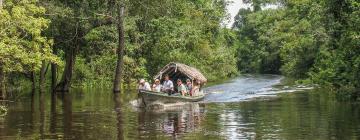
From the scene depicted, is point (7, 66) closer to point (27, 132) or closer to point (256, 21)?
point (27, 132)

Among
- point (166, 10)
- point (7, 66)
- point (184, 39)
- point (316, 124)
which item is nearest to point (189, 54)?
point (184, 39)

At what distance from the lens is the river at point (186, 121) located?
20016mm

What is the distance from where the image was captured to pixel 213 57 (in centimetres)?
7031

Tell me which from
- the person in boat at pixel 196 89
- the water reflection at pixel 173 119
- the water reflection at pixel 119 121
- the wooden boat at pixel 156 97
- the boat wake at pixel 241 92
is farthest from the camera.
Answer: the boat wake at pixel 241 92

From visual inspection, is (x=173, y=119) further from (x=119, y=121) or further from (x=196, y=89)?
(x=196, y=89)

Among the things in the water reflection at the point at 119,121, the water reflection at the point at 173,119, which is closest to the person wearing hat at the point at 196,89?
the water reflection at the point at 173,119

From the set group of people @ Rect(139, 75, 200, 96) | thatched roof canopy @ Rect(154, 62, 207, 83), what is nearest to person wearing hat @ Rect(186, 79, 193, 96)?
group of people @ Rect(139, 75, 200, 96)

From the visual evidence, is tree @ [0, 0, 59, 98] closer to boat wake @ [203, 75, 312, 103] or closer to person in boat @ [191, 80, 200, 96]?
person in boat @ [191, 80, 200, 96]

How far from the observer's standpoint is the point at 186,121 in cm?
2492

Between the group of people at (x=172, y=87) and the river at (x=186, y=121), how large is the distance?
1259 mm

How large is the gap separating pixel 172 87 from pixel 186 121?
8872 millimetres

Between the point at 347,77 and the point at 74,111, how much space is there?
44.3 feet

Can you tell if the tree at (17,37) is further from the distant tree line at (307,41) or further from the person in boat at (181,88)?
the distant tree line at (307,41)

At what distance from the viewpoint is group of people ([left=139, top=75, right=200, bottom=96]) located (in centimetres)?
3297
